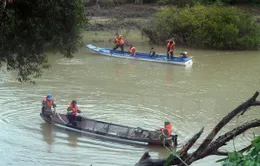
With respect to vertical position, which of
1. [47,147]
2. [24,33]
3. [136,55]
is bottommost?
[47,147]

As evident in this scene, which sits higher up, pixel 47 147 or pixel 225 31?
pixel 225 31

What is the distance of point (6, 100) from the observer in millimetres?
18312

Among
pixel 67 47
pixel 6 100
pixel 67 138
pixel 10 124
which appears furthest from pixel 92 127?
pixel 67 47

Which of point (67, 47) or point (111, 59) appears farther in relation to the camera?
point (111, 59)

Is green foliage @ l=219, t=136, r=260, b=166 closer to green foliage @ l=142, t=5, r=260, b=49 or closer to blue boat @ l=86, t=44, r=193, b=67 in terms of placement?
blue boat @ l=86, t=44, r=193, b=67

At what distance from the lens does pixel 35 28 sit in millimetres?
8227

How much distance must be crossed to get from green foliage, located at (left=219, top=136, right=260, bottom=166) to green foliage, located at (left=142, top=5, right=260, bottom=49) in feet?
88.5

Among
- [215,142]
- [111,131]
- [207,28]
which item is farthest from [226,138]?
[207,28]

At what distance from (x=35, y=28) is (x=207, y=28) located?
2353cm

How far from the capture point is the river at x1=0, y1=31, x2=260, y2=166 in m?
13.9

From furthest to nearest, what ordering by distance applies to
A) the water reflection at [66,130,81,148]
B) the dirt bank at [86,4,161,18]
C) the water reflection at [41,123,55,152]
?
the dirt bank at [86,4,161,18] → the water reflection at [41,123,55,152] → the water reflection at [66,130,81,148]

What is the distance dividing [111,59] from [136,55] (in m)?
1.49

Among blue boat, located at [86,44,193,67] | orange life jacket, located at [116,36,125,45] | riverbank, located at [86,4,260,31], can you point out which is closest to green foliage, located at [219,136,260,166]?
blue boat, located at [86,44,193,67]

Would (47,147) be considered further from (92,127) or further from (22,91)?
(22,91)
